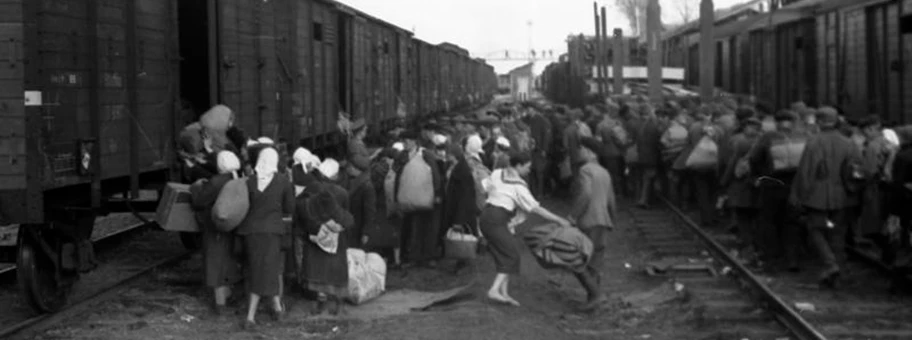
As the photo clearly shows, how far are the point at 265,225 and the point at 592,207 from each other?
3.02 meters

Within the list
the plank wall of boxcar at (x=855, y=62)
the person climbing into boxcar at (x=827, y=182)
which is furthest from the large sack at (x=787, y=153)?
the plank wall of boxcar at (x=855, y=62)

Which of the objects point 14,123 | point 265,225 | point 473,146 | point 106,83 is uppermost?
point 106,83

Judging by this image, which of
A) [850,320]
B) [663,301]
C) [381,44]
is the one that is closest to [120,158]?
[663,301]

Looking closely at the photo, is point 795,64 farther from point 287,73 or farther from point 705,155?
point 287,73

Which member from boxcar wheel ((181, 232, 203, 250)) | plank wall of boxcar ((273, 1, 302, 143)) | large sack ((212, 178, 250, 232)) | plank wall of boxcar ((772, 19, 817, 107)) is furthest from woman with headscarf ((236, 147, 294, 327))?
plank wall of boxcar ((772, 19, 817, 107))

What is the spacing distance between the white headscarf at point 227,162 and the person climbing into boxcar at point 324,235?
651mm

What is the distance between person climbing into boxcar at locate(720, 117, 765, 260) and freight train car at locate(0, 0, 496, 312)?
5.45 metres

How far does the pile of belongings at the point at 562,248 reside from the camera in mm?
11070

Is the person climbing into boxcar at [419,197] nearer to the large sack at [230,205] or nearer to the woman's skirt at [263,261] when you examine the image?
the woman's skirt at [263,261]

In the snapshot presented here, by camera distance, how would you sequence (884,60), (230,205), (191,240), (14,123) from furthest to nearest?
1. (884,60)
2. (191,240)
3. (230,205)
4. (14,123)

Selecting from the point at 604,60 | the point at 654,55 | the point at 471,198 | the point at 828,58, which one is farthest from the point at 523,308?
the point at 604,60

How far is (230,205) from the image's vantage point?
10.2m

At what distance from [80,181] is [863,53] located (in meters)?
14.8

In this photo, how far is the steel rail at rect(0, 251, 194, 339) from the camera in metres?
9.89
